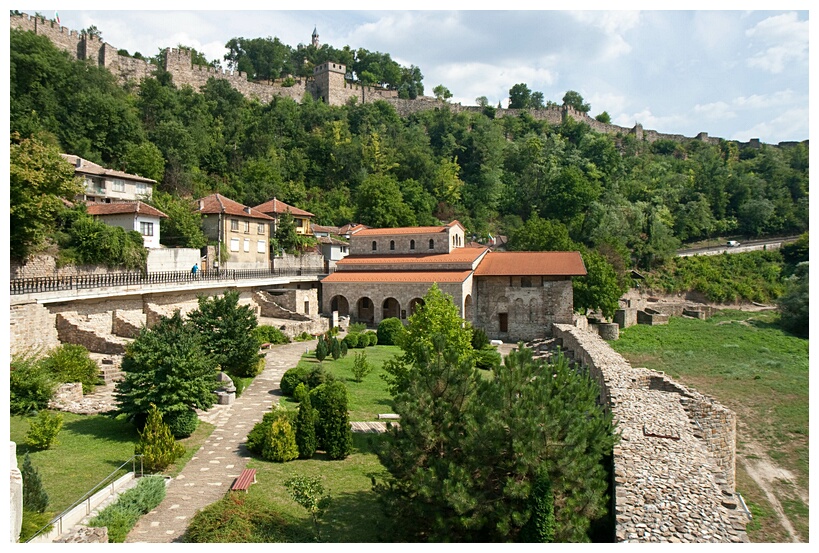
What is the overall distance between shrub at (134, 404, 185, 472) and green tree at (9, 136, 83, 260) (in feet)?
42.7

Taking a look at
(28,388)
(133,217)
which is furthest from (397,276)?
(28,388)

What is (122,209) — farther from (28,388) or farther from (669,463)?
(669,463)

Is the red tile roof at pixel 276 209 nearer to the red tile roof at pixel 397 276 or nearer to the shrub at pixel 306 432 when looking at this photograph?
the red tile roof at pixel 397 276

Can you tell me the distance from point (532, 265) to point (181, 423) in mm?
23630

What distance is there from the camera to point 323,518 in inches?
417

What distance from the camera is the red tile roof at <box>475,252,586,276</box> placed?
32.0m

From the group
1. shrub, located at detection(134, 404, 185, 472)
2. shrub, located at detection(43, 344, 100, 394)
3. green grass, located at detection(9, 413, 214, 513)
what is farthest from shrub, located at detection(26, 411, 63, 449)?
shrub, located at detection(43, 344, 100, 394)

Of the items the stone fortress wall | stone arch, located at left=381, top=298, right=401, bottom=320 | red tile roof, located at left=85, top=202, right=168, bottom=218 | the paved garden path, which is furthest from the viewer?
the stone fortress wall

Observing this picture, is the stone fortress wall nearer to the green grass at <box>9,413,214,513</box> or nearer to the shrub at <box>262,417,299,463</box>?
the green grass at <box>9,413,214,513</box>

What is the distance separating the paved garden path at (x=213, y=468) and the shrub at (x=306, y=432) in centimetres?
126

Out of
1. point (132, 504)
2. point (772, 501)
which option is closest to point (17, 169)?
point (132, 504)

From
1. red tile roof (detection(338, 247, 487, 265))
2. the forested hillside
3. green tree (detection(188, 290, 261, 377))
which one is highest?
the forested hillside

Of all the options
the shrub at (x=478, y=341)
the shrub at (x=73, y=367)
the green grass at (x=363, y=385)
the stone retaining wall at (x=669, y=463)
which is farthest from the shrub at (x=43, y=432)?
the shrub at (x=478, y=341)

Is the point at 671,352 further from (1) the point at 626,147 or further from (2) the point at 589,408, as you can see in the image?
(1) the point at 626,147
